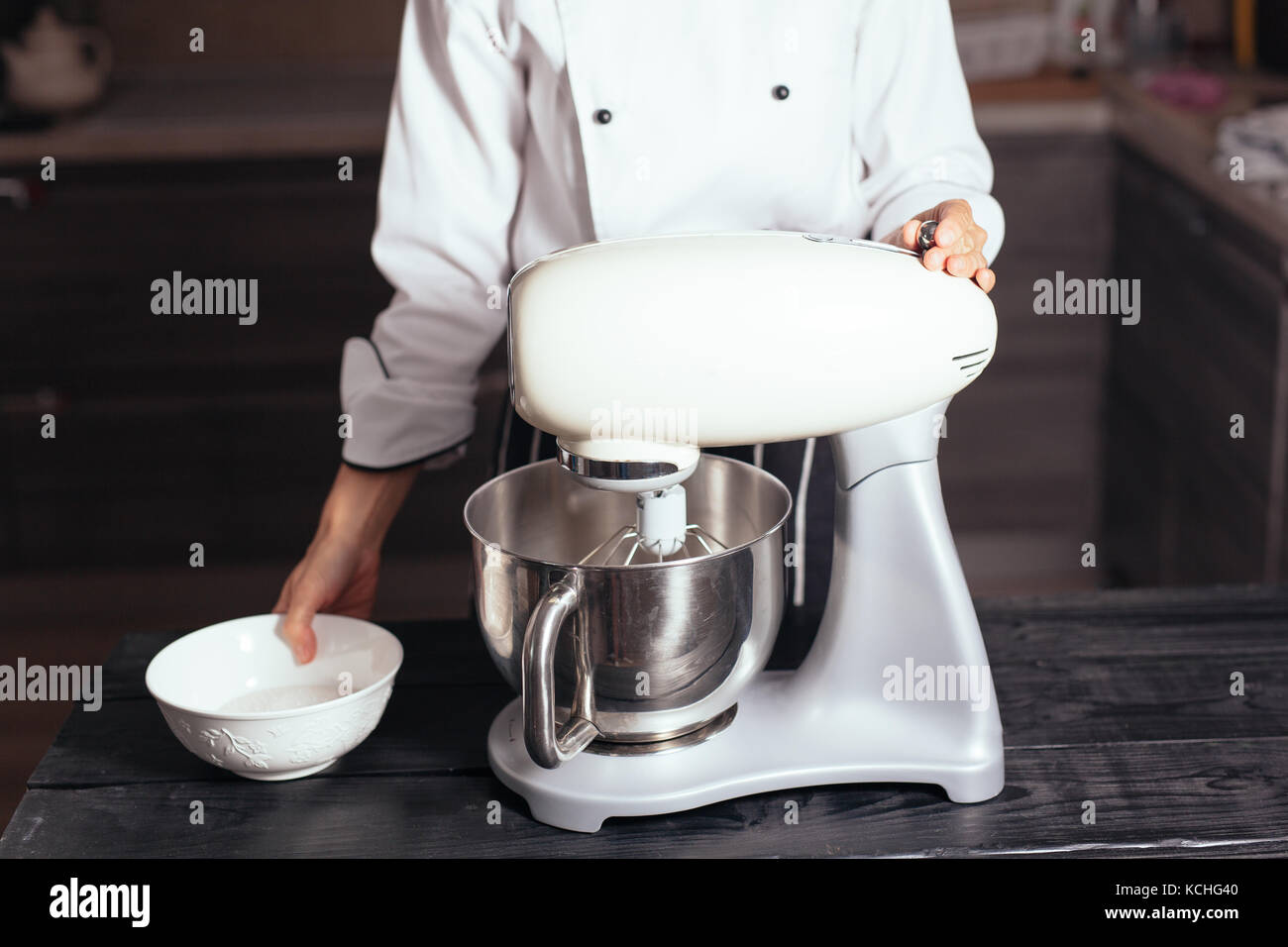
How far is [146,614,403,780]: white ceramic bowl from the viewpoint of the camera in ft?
2.97

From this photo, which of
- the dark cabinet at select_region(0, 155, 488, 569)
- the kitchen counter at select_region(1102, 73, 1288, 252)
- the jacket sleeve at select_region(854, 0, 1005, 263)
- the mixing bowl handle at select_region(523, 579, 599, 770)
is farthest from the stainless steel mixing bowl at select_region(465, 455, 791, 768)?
the dark cabinet at select_region(0, 155, 488, 569)

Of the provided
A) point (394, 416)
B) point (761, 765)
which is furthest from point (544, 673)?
point (394, 416)

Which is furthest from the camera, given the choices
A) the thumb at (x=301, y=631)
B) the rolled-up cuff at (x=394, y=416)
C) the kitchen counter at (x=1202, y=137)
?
the kitchen counter at (x=1202, y=137)

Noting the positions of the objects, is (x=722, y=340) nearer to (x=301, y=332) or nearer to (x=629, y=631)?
(x=629, y=631)

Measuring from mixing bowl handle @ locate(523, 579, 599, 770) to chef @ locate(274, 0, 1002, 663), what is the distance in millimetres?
325

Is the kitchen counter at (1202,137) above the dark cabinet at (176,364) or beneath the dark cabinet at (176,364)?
above

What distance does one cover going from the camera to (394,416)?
1.17 m

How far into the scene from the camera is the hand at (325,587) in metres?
1.05

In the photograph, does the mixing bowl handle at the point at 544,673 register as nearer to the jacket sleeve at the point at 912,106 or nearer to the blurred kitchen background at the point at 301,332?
the jacket sleeve at the point at 912,106

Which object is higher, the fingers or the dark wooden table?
the fingers

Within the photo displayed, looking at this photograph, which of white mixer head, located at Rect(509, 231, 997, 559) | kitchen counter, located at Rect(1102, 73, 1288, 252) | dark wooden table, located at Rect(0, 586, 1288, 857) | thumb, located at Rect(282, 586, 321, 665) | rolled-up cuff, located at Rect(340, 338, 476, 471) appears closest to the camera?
white mixer head, located at Rect(509, 231, 997, 559)

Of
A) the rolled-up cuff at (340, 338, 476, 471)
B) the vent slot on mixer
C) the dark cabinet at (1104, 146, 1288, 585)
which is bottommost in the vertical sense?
the dark cabinet at (1104, 146, 1288, 585)

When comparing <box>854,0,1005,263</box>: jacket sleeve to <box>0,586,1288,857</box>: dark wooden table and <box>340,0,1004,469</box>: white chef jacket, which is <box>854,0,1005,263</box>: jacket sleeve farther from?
<box>0,586,1288,857</box>: dark wooden table

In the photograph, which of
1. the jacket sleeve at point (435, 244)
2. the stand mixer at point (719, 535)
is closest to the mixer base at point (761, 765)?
the stand mixer at point (719, 535)
